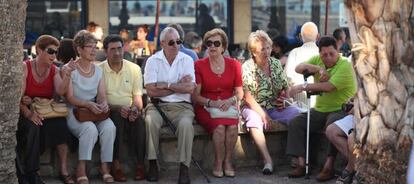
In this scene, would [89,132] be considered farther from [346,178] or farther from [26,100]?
[346,178]

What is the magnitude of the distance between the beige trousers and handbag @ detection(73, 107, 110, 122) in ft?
1.59

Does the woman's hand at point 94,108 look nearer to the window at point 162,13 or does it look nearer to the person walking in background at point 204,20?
the window at point 162,13

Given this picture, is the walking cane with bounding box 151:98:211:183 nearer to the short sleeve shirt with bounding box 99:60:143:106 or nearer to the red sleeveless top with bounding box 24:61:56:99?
the short sleeve shirt with bounding box 99:60:143:106

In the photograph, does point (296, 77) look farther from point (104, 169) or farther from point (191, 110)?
point (104, 169)

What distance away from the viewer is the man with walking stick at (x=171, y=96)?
7691 millimetres

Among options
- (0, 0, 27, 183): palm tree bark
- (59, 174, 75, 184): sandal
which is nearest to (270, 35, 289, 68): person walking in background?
(59, 174, 75, 184): sandal

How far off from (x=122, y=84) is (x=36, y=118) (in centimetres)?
106

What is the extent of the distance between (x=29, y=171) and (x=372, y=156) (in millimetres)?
3550

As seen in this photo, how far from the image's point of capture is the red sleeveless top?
750 cm

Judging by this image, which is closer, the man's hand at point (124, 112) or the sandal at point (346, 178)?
the sandal at point (346, 178)

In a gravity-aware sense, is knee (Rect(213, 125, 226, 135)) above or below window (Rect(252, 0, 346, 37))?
below

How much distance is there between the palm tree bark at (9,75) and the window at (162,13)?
358 inches

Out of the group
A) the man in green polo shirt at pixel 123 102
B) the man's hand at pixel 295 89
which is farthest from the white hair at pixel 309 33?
the man in green polo shirt at pixel 123 102

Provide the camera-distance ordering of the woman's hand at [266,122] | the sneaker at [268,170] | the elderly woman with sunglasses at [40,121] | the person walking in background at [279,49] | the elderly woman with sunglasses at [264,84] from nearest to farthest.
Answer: the elderly woman with sunglasses at [40,121]
the sneaker at [268,170]
the woman's hand at [266,122]
the elderly woman with sunglasses at [264,84]
the person walking in background at [279,49]
